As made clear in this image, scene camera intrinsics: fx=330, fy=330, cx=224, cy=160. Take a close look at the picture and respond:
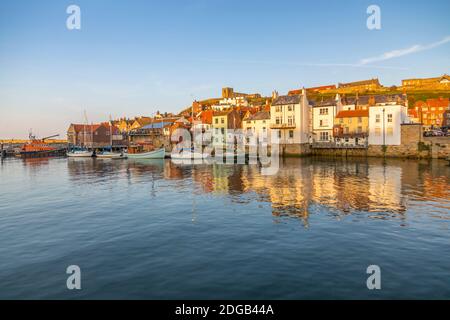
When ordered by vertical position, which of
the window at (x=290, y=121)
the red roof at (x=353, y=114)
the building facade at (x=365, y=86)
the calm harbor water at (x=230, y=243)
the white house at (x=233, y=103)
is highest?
the building facade at (x=365, y=86)

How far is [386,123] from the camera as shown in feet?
242

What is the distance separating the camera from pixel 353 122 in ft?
265

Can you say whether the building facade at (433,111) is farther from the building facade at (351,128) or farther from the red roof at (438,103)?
the building facade at (351,128)

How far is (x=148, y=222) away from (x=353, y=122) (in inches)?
2740

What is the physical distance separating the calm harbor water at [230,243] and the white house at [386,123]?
40.1m

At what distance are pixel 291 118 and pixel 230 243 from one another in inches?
2667

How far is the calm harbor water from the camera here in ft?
42.6

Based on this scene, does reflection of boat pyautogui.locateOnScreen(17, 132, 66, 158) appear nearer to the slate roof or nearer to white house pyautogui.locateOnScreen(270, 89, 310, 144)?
the slate roof

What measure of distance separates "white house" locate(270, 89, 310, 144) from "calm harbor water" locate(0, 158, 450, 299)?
4640 centimetres

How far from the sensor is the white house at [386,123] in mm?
71938

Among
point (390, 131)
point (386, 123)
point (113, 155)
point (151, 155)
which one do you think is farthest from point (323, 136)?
point (113, 155)

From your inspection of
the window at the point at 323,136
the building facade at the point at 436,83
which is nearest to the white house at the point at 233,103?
the window at the point at 323,136
